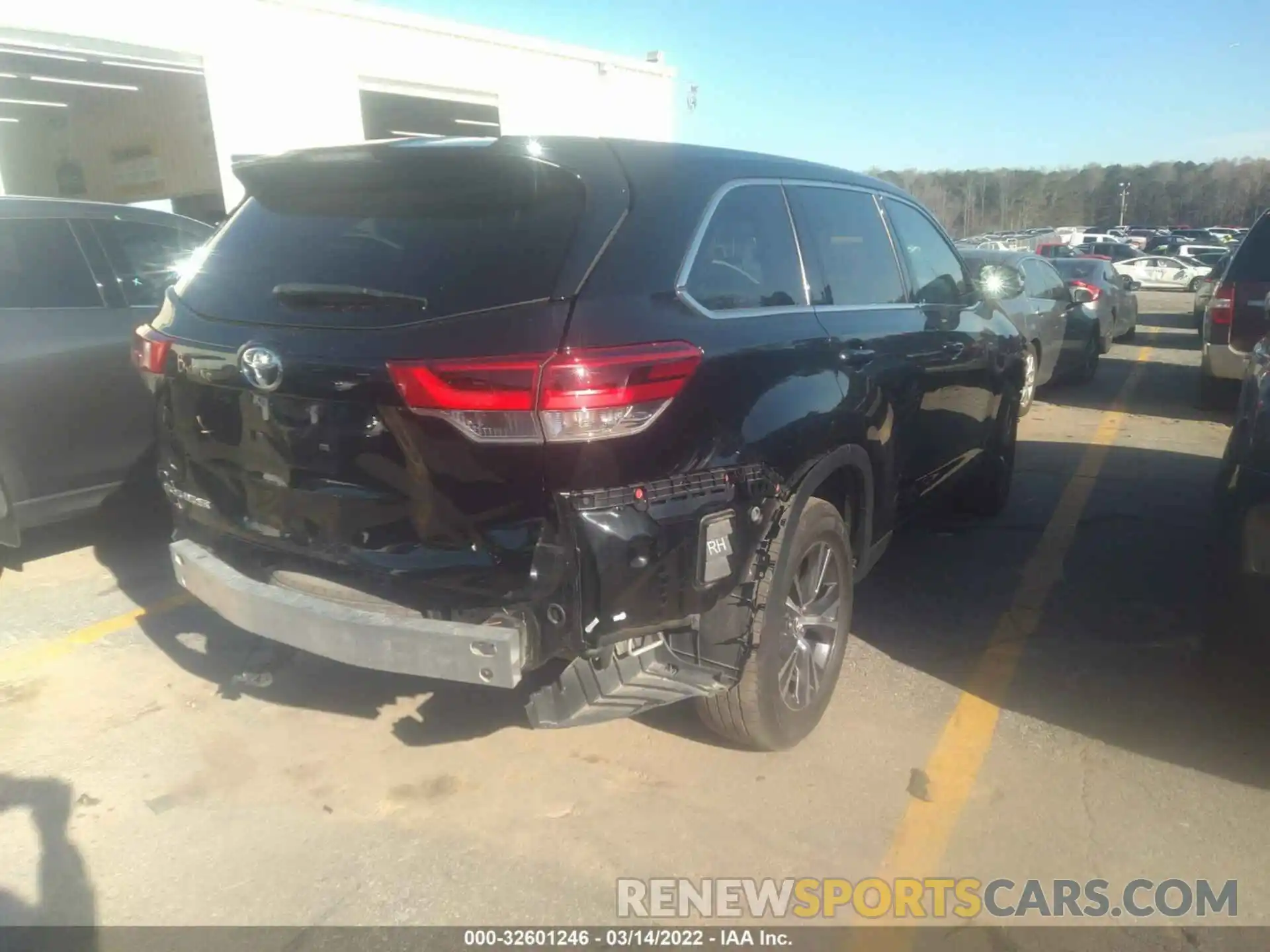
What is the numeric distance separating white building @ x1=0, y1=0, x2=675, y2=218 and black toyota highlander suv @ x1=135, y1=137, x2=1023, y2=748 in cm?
600

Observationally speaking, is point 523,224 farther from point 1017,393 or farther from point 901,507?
point 1017,393

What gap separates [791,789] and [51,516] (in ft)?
11.6

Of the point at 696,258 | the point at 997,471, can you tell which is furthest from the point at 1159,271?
the point at 696,258

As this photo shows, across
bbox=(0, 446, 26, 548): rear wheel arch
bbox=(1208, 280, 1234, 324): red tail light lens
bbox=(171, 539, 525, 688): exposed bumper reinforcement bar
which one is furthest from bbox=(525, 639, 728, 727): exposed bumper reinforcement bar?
bbox=(1208, 280, 1234, 324): red tail light lens

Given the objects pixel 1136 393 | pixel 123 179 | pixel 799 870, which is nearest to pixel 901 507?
pixel 799 870

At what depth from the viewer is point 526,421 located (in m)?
2.34

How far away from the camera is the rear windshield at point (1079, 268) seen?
476 inches

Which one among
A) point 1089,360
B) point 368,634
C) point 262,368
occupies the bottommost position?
point 1089,360

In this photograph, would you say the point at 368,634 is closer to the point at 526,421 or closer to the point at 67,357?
the point at 526,421

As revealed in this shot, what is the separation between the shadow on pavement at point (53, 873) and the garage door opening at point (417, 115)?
1180 centimetres

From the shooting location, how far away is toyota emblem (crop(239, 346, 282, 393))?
2.65 meters

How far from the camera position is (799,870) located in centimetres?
269

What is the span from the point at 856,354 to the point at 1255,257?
258 inches

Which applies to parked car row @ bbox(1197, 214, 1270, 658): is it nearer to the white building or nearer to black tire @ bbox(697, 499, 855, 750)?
black tire @ bbox(697, 499, 855, 750)
